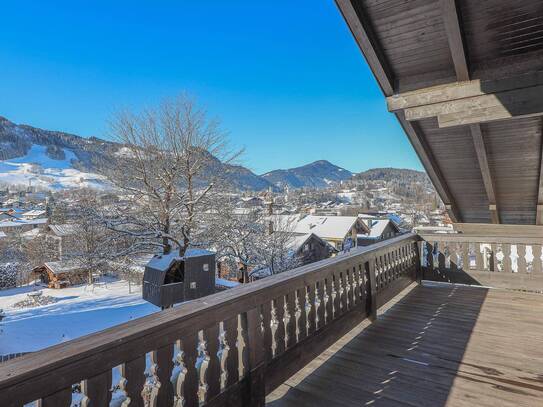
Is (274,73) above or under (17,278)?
above

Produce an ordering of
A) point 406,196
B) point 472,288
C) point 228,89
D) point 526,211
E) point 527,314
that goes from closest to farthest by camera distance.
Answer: point 527,314
point 472,288
point 526,211
point 228,89
point 406,196

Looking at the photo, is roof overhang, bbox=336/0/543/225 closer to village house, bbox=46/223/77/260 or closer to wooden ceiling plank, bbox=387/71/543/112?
wooden ceiling plank, bbox=387/71/543/112

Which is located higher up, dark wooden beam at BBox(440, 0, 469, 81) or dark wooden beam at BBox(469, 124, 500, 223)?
dark wooden beam at BBox(440, 0, 469, 81)

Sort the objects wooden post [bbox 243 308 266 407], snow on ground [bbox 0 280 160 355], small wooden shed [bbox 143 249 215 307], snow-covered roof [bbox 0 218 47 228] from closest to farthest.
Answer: wooden post [bbox 243 308 266 407]
snow on ground [bbox 0 280 160 355]
small wooden shed [bbox 143 249 215 307]
snow-covered roof [bbox 0 218 47 228]

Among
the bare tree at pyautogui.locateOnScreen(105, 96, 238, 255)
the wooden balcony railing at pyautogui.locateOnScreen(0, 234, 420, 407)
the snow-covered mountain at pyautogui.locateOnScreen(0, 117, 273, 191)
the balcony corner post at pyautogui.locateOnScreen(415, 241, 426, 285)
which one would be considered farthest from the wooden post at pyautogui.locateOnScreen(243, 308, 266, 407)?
the snow-covered mountain at pyautogui.locateOnScreen(0, 117, 273, 191)

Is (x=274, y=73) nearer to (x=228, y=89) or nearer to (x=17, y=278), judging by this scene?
(x=228, y=89)

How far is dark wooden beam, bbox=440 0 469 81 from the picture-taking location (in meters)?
2.72

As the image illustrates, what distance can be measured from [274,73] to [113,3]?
907cm

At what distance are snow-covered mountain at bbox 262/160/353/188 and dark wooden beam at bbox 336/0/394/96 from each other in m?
88.3

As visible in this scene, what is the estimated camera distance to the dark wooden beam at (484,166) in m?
4.59

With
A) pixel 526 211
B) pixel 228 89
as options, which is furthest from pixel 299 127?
pixel 526 211

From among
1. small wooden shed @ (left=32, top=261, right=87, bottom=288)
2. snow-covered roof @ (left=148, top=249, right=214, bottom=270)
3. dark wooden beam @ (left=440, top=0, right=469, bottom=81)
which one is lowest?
small wooden shed @ (left=32, top=261, right=87, bottom=288)

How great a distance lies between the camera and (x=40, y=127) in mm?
76688

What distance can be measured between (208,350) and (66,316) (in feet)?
45.4
